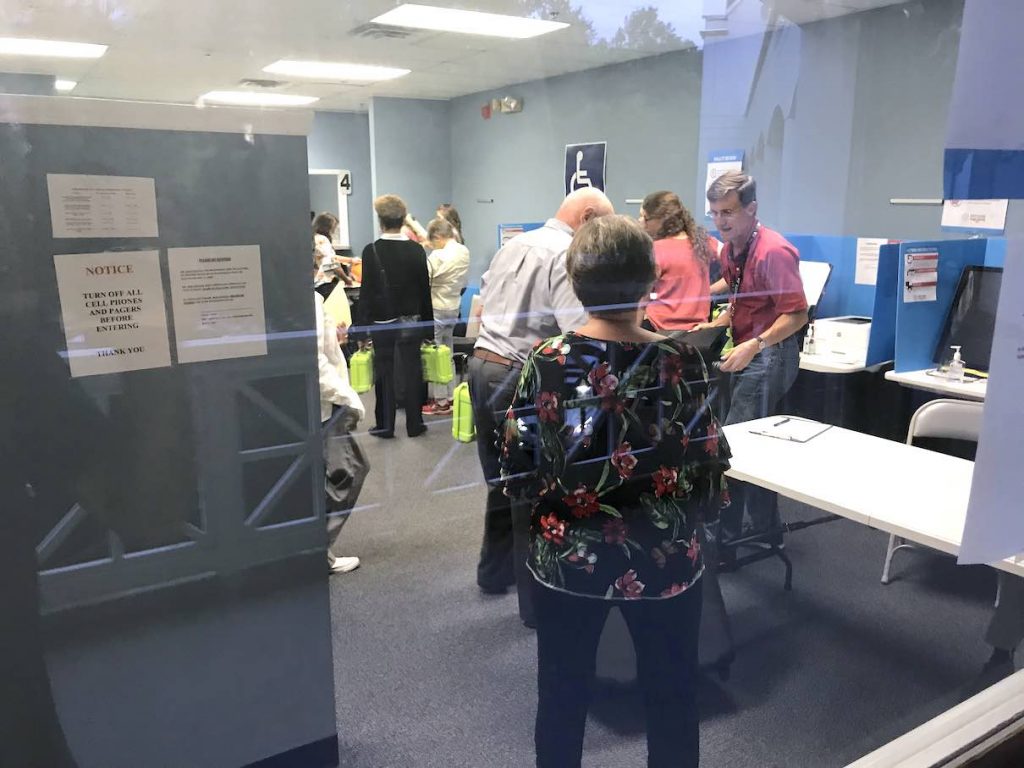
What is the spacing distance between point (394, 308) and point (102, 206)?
7.89ft

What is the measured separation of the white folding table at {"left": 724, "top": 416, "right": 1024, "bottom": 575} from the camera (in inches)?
63.1

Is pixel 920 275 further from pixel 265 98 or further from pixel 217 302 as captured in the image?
pixel 217 302

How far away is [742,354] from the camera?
2.62 m

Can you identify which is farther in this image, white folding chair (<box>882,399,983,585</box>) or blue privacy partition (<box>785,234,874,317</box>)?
blue privacy partition (<box>785,234,874,317</box>)

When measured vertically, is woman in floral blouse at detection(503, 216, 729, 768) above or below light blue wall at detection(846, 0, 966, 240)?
below

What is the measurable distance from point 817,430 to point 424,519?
1.56 meters

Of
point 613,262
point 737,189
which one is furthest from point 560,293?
point 737,189

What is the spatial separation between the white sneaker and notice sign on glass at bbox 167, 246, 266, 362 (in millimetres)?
1663

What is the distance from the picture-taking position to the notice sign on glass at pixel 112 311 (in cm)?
95

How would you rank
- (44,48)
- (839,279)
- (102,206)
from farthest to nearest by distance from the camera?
(839,279) < (44,48) < (102,206)

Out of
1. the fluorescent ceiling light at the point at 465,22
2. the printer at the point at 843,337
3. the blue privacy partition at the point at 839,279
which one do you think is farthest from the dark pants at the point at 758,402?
the fluorescent ceiling light at the point at 465,22

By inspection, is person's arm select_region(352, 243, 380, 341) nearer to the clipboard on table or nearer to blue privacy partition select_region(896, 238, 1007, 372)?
the clipboard on table

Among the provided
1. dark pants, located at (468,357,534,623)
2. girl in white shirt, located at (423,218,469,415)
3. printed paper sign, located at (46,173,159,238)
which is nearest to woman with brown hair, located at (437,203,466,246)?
girl in white shirt, located at (423,218,469,415)

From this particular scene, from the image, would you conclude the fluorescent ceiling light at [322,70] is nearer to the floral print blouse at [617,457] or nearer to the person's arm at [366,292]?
the person's arm at [366,292]
